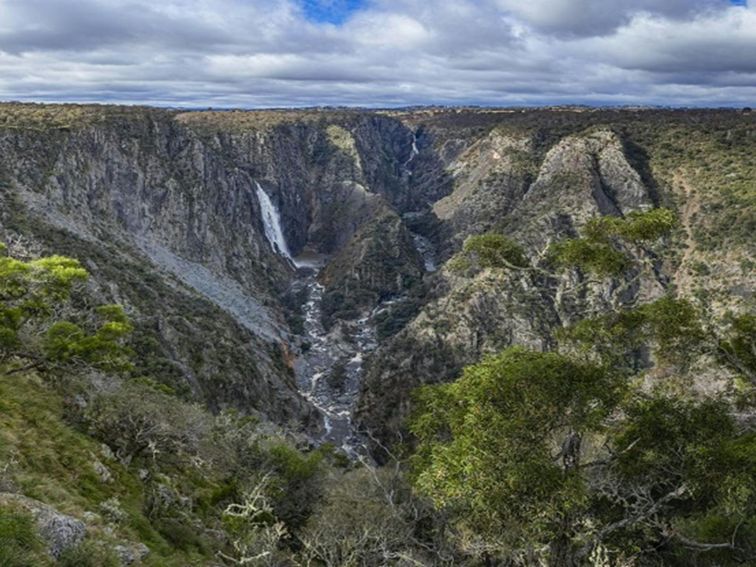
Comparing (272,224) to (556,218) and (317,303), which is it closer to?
A: (317,303)

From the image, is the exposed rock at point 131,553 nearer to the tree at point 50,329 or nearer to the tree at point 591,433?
the tree at point 591,433

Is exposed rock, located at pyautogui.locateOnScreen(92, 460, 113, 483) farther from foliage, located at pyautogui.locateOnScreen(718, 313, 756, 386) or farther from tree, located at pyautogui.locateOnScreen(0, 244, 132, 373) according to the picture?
foliage, located at pyautogui.locateOnScreen(718, 313, 756, 386)

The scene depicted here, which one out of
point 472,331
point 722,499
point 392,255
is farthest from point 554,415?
point 392,255

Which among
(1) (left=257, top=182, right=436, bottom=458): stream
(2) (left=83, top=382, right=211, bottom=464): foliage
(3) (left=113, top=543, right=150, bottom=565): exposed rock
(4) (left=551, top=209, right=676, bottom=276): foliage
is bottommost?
(1) (left=257, top=182, right=436, bottom=458): stream

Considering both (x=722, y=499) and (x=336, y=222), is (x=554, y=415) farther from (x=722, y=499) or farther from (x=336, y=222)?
(x=336, y=222)

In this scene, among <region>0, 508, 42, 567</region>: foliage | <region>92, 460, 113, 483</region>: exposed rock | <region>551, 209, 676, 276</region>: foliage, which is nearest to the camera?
<region>0, 508, 42, 567</region>: foliage

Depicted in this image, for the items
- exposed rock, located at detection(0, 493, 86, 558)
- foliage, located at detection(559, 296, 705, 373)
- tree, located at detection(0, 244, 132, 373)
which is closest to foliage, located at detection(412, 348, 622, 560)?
foliage, located at detection(559, 296, 705, 373)
